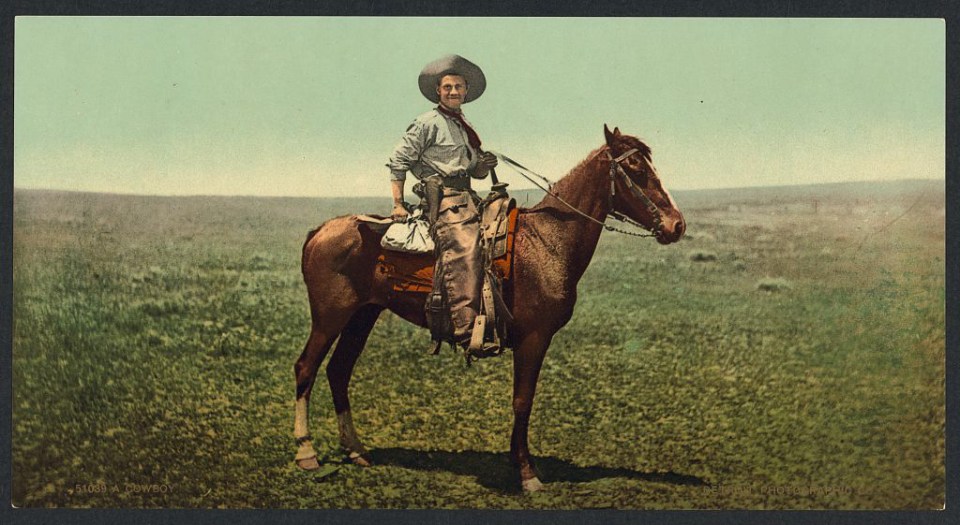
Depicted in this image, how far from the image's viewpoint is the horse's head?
10711 mm

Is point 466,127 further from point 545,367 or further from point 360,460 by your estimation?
point 360,460

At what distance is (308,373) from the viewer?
11.5m

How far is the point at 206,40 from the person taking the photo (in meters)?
12.0

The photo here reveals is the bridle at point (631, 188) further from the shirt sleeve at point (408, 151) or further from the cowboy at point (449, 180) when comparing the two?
the shirt sleeve at point (408, 151)

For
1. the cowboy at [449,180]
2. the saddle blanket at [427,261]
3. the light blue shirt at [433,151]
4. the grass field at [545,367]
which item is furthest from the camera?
the grass field at [545,367]

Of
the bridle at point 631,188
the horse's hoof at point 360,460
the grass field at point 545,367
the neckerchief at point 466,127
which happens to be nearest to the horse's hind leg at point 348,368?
the horse's hoof at point 360,460

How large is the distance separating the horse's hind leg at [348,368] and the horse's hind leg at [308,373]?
0.65ft

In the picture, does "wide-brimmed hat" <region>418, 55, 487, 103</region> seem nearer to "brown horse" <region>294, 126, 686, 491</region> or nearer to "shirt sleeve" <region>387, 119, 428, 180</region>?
"shirt sleeve" <region>387, 119, 428, 180</region>

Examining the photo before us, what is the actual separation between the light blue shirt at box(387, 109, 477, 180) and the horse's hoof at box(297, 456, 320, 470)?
2714 mm

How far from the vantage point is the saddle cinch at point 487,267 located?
35.3 feet

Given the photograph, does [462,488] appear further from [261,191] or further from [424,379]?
[261,191]

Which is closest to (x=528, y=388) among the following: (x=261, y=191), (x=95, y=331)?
(x=261, y=191)

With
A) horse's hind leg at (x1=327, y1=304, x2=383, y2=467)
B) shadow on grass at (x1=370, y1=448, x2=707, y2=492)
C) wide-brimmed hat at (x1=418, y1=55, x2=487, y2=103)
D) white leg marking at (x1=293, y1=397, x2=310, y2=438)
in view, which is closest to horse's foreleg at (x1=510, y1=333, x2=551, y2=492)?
shadow on grass at (x1=370, y1=448, x2=707, y2=492)

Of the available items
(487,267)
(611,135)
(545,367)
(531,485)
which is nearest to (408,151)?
(487,267)
